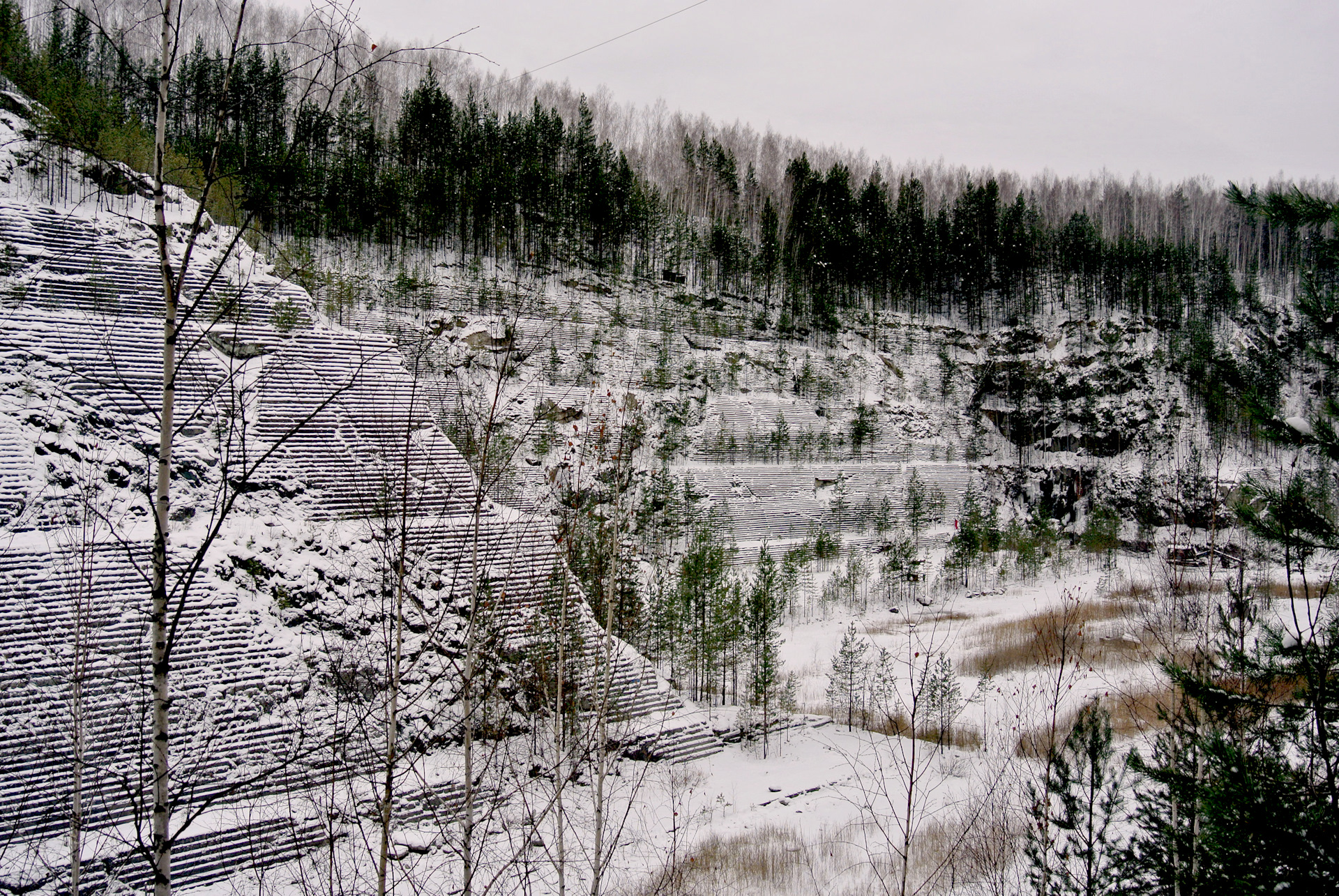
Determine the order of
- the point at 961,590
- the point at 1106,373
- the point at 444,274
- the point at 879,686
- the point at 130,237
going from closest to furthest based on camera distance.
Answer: the point at 879,686, the point at 130,237, the point at 961,590, the point at 444,274, the point at 1106,373

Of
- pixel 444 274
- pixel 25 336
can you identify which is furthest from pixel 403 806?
pixel 444 274

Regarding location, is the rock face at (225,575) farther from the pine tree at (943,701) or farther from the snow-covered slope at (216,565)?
the pine tree at (943,701)

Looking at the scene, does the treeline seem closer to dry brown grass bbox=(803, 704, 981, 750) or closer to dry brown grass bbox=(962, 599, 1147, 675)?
dry brown grass bbox=(962, 599, 1147, 675)

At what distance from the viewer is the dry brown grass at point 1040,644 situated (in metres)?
15.5

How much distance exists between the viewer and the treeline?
37.5m

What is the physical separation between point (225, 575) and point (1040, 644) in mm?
16550

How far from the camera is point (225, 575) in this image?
36.3ft

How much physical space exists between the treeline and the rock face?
19512 millimetres

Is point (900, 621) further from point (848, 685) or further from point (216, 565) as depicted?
point (216, 565)

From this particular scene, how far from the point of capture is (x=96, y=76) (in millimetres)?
37156

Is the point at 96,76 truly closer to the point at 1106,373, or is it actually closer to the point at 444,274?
the point at 444,274

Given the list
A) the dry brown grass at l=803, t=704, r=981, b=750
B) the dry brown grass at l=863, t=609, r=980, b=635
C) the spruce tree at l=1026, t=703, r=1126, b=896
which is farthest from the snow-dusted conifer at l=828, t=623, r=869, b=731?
the spruce tree at l=1026, t=703, r=1126, b=896

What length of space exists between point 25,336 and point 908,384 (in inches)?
1537

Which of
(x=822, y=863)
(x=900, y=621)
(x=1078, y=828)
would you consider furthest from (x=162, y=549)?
(x=900, y=621)
